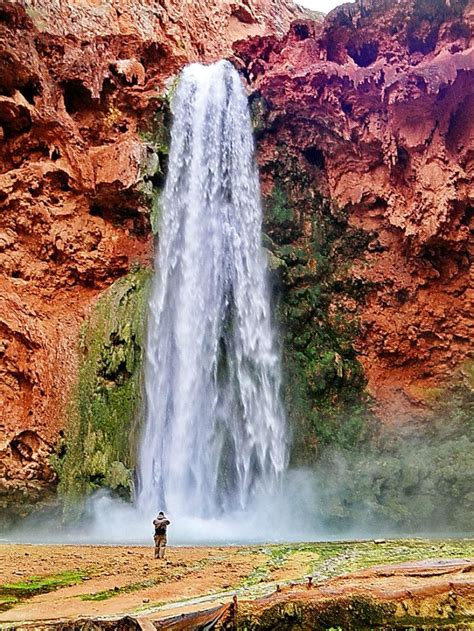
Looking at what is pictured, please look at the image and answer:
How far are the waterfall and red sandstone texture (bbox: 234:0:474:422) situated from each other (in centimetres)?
176

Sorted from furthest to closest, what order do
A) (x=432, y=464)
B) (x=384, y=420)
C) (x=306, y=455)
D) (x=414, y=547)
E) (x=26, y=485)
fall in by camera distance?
(x=384, y=420) < (x=306, y=455) < (x=432, y=464) < (x=26, y=485) < (x=414, y=547)

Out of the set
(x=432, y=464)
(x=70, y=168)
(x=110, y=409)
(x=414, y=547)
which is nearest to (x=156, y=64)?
(x=70, y=168)

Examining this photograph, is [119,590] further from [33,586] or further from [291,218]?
[291,218]

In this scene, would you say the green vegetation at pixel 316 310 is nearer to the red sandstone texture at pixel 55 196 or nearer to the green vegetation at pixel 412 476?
the green vegetation at pixel 412 476

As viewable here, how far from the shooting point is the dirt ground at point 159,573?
4.30 m

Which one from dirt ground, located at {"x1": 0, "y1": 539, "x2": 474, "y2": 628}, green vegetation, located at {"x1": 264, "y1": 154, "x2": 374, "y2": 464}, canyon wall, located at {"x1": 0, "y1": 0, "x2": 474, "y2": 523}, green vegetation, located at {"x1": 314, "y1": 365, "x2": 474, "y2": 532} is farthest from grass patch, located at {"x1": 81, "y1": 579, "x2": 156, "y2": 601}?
green vegetation, located at {"x1": 264, "y1": 154, "x2": 374, "y2": 464}

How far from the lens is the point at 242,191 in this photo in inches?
714

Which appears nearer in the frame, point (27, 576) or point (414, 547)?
point (27, 576)

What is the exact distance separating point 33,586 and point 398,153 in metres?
15.7

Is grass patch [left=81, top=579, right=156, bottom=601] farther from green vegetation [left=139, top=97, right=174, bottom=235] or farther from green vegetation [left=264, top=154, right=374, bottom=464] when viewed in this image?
green vegetation [left=139, top=97, right=174, bottom=235]

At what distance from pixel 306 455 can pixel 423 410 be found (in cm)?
395

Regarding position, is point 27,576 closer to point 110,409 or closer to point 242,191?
point 110,409

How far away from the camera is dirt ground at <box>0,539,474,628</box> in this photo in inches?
169

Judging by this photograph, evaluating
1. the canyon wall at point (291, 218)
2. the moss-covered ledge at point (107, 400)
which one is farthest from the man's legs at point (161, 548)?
the canyon wall at point (291, 218)
